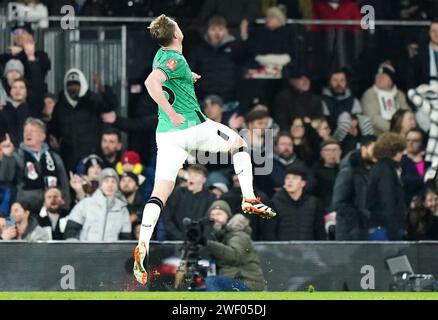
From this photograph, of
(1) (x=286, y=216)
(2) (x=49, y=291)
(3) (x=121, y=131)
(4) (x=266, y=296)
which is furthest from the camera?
(3) (x=121, y=131)

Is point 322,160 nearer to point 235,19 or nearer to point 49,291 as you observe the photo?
point 235,19

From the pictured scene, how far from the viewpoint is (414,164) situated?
18.6 meters

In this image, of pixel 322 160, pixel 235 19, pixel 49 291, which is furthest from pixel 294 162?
pixel 49 291

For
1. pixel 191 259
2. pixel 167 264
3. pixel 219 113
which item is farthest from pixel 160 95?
A: pixel 219 113

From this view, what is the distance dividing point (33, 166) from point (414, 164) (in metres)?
4.77

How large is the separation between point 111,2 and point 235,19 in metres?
1.63

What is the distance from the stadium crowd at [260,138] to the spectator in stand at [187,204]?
12 millimetres

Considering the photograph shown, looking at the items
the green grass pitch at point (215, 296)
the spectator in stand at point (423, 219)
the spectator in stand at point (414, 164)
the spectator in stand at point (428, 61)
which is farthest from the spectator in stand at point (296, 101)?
the green grass pitch at point (215, 296)

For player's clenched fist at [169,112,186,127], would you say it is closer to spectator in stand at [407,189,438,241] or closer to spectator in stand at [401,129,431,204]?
spectator in stand at [407,189,438,241]

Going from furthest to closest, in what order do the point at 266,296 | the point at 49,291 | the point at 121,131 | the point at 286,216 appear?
the point at 121,131 → the point at 286,216 → the point at 49,291 → the point at 266,296

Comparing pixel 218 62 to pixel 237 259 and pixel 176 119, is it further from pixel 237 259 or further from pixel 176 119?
pixel 176 119

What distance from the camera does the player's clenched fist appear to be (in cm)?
1295

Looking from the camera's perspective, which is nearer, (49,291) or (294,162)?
(49,291)

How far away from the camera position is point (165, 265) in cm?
1606
